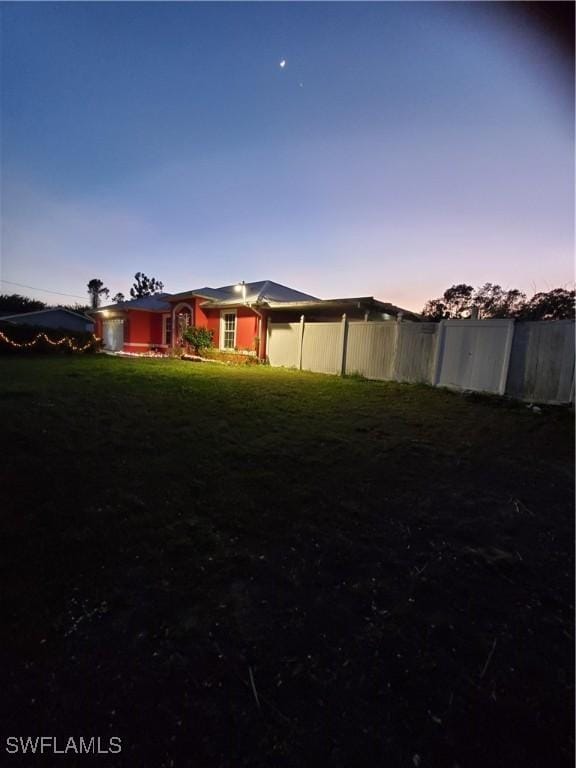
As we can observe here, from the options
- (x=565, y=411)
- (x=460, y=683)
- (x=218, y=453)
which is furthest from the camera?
(x=565, y=411)

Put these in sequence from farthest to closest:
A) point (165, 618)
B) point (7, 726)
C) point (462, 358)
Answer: point (462, 358) < point (165, 618) < point (7, 726)

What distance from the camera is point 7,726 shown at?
1218 millimetres

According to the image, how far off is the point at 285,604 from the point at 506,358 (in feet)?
26.3

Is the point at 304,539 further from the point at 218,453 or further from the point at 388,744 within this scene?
the point at 218,453

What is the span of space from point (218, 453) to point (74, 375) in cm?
819

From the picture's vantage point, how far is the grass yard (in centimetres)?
126

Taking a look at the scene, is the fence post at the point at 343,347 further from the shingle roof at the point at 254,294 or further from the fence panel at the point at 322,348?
the shingle roof at the point at 254,294

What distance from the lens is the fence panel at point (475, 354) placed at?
7.81m

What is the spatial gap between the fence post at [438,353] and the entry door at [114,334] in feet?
63.0

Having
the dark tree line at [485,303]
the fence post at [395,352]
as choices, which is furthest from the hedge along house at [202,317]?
the dark tree line at [485,303]

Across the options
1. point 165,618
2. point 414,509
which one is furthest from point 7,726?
point 414,509

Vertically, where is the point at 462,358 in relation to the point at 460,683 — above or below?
above

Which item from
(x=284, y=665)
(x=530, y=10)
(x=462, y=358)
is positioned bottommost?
(x=284, y=665)

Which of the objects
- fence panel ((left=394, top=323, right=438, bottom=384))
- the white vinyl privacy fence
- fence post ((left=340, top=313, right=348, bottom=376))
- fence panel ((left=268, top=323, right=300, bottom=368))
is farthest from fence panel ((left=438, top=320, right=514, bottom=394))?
fence panel ((left=268, top=323, right=300, bottom=368))
